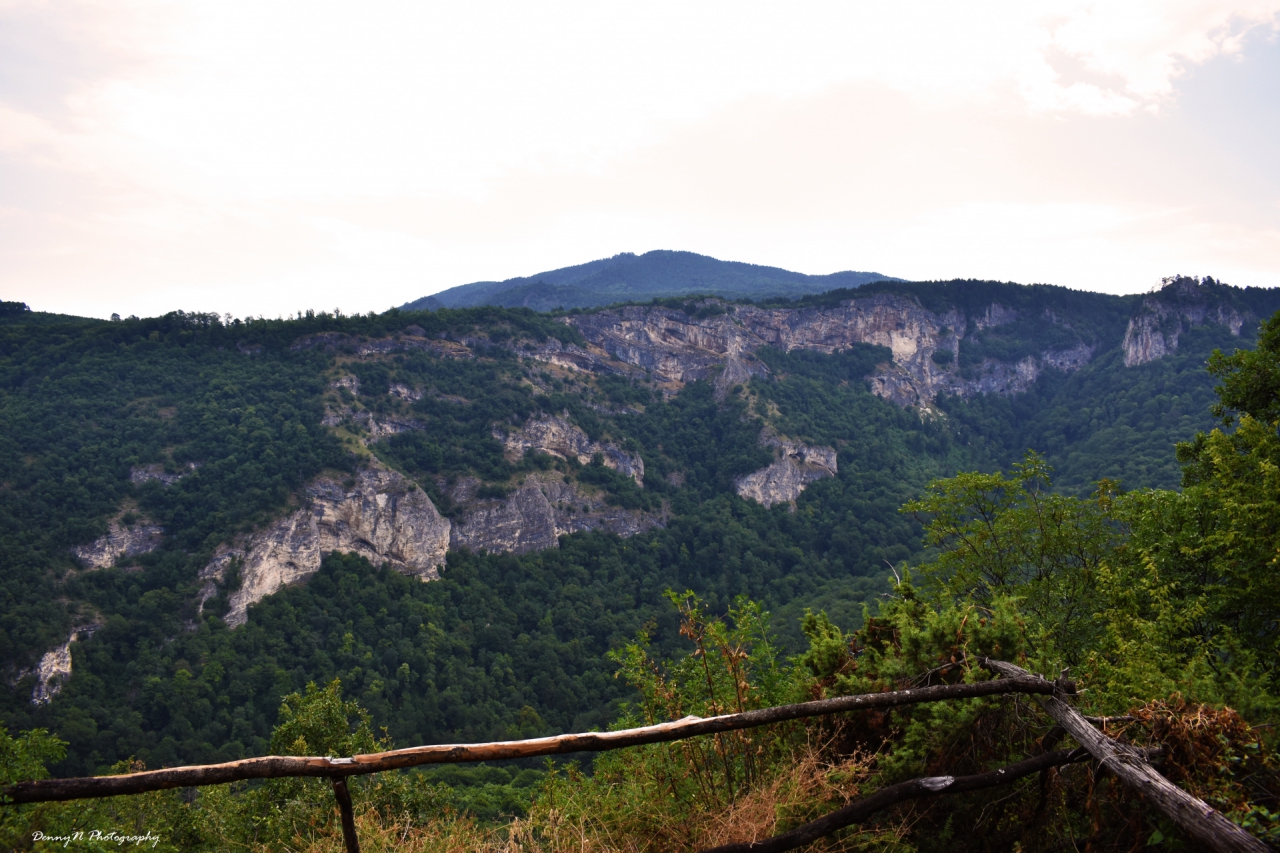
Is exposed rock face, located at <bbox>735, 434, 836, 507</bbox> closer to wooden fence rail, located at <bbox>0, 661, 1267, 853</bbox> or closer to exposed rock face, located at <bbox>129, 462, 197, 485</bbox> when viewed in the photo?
exposed rock face, located at <bbox>129, 462, 197, 485</bbox>

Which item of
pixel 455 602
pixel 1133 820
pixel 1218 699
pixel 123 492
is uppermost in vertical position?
pixel 1218 699

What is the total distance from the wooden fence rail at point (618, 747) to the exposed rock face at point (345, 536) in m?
81.6

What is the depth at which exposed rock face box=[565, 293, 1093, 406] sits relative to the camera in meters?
152

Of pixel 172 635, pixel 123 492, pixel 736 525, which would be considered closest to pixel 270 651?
pixel 172 635

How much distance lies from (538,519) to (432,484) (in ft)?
54.3

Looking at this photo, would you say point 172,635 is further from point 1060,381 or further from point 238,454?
point 1060,381

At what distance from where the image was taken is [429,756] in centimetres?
276

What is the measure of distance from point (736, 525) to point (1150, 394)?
277 feet

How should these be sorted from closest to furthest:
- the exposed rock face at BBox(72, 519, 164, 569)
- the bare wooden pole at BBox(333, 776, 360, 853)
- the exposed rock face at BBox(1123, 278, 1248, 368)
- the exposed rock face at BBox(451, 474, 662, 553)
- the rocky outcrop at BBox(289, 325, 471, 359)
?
the bare wooden pole at BBox(333, 776, 360, 853)
the exposed rock face at BBox(72, 519, 164, 569)
the exposed rock face at BBox(451, 474, 662, 553)
the rocky outcrop at BBox(289, 325, 471, 359)
the exposed rock face at BBox(1123, 278, 1248, 368)

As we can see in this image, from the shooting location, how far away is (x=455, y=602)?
86625 millimetres

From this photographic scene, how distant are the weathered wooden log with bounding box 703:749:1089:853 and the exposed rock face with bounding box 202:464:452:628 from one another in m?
82.2

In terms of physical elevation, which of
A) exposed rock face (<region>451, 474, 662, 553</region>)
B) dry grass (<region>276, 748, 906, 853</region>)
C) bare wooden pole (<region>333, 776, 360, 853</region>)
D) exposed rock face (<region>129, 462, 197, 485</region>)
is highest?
bare wooden pole (<region>333, 776, 360, 853</region>)

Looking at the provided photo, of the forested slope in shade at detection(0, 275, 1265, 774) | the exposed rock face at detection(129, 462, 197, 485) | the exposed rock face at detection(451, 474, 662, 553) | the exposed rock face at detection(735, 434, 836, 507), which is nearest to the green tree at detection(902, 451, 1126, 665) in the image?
the forested slope in shade at detection(0, 275, 1265, 774)

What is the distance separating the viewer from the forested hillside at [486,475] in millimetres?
63438
